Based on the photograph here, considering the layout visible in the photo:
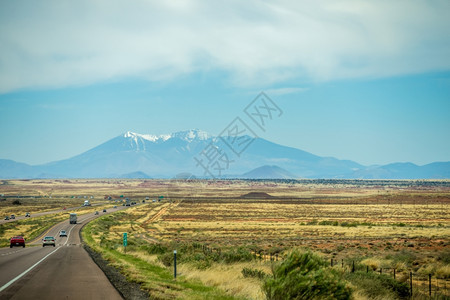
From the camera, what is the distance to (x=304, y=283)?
1174 cm

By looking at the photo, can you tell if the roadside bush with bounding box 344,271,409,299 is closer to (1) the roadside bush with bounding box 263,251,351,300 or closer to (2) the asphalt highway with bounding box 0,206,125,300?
(1) the roadside bush with bounding box 263,251,351,300

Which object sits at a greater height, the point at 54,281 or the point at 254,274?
the point at 54,281

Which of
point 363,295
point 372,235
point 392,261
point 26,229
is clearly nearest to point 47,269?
point 363,295

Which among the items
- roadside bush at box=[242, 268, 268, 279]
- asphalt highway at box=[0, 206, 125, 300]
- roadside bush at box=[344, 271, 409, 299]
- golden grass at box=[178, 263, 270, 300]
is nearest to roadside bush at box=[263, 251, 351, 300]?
golden grass at box=[178, 263, 270, 300]

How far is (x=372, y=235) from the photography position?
1882 inches

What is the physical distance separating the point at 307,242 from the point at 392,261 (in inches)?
580

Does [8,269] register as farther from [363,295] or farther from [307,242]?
[307,242]

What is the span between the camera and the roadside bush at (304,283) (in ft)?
38.7

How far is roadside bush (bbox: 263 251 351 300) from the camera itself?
11781 mm

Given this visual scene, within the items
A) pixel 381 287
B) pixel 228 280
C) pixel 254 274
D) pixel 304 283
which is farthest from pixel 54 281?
pixel 381 287

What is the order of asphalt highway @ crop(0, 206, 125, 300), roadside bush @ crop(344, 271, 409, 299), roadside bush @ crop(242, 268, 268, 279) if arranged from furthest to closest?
roadside bush @ crop(242, 268, 268, 279), roadside bush @ crop(344, 271, 409, 299), asphalt highway @ crop(0, 206, 125, 300)

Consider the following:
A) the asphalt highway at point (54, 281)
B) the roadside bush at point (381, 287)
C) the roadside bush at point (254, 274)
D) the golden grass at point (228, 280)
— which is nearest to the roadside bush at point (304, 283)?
the golden grass at point (228, 280)

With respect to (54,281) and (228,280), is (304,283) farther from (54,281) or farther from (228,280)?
(54,281)

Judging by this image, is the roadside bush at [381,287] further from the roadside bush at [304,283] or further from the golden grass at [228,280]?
the roadside bush at [304,283]
